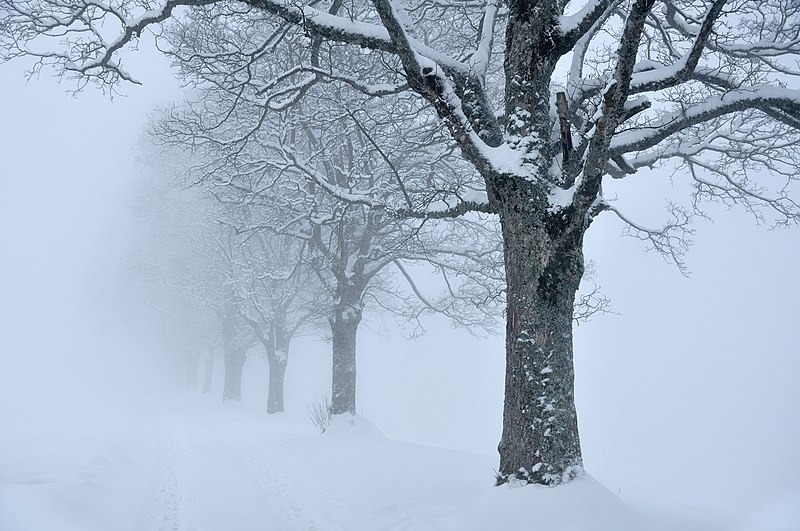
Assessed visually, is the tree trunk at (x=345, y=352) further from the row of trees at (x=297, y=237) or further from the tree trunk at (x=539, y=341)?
the tree trunk at (x=539, y=341)

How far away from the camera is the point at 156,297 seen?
3034cm

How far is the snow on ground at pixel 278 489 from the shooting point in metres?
4.30

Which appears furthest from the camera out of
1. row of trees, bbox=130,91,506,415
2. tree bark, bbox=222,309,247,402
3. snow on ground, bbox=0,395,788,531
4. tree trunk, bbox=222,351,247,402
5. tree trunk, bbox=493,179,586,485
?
tree trunk, bbox=222,351,247,402

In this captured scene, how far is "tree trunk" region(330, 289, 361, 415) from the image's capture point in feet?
37.4

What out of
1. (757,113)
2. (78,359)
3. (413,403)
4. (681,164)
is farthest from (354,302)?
(78,359)

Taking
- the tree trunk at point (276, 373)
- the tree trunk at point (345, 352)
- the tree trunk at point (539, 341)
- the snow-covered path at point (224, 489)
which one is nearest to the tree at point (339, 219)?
the tree trunk at point (345, 352)

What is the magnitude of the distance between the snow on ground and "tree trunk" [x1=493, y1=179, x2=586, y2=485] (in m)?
0.27

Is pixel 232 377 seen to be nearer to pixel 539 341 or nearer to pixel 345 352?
pixel 345 352

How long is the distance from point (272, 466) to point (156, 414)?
41.9 ft

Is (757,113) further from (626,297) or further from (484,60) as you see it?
(626,297)

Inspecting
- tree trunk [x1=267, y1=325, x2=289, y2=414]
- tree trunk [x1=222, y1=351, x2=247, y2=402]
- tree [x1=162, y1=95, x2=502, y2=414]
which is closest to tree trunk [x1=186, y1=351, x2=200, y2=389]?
tree trunk [x1=222, y1=351, x2=247, y2=402]

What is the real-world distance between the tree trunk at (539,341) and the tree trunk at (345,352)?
703 centimetres

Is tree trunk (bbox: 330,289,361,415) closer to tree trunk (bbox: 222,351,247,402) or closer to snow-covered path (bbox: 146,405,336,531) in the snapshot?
snow-covered path (bbox: 146,405,336,531)

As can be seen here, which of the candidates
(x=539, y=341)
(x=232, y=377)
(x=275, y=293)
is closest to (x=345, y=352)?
(x=275, y=293)
